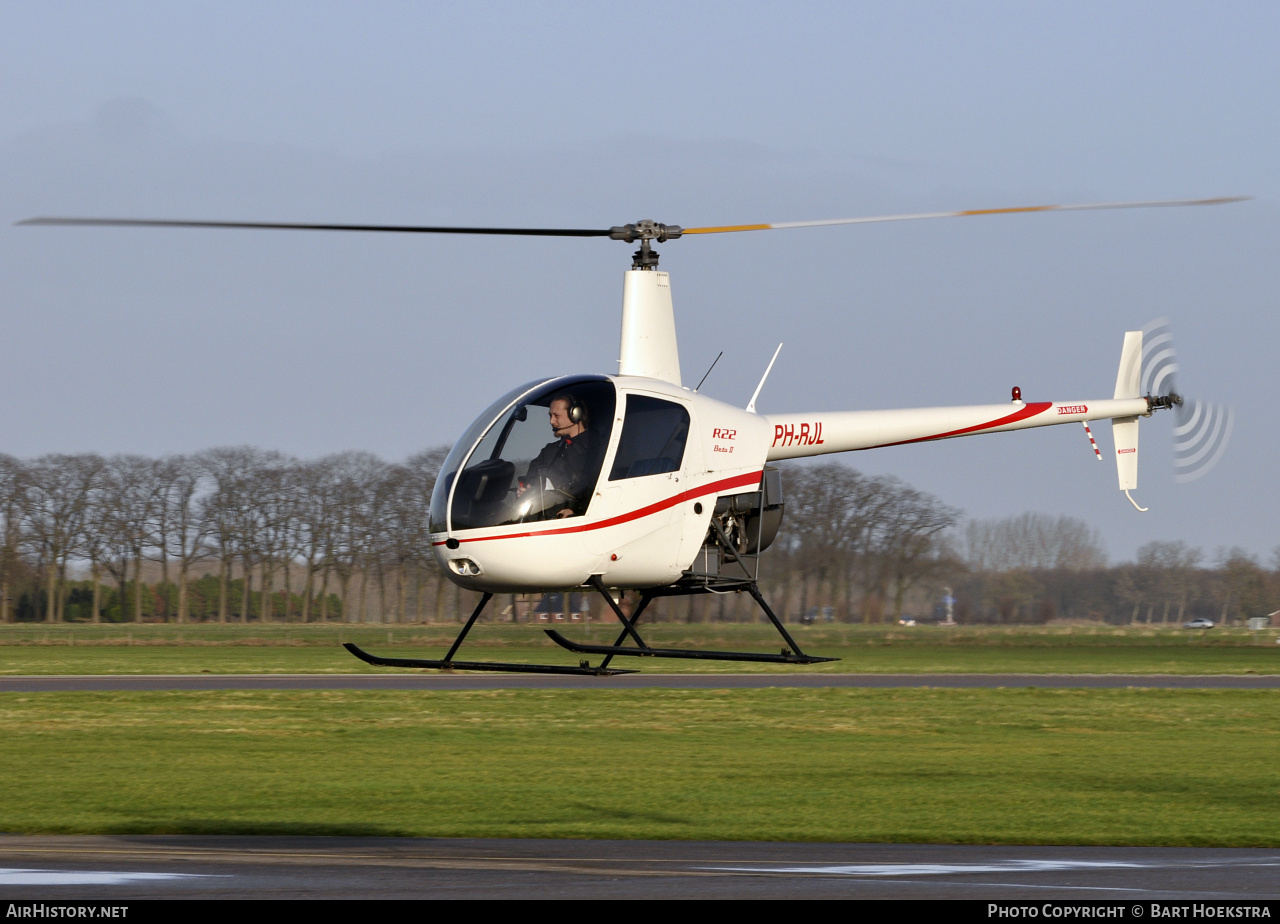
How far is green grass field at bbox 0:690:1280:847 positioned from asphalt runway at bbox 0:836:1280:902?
1.31 metres

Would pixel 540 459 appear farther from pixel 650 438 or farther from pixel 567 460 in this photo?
pixel 650 438

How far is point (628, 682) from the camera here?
50750mm

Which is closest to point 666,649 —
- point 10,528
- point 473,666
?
point 473,666

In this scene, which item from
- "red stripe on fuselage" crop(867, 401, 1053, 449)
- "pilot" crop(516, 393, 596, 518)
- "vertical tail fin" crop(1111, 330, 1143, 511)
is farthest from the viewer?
"vertical tail fin" crop(1111, 330, 1143, 511)

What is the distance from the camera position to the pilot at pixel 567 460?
13.3 m

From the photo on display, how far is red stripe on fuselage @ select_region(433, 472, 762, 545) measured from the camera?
13.1 meters

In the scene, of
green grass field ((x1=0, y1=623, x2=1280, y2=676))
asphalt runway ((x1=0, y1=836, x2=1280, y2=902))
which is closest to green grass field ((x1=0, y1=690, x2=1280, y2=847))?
asphalt runway ((x1=0, y1=836, x2=1280, y2=902))

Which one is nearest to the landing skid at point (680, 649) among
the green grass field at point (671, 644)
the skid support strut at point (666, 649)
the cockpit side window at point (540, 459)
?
the skid support strut at point (666, 649)

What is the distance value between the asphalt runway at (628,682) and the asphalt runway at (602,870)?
90.0 feet

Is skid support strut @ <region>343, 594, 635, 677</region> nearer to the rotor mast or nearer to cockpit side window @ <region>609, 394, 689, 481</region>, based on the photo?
cockpit side window @ <region>609, 394, 689, 481</region>

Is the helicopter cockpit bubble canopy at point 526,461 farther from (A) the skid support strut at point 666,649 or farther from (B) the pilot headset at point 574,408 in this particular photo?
(A) the skid support strut at point 666,649
